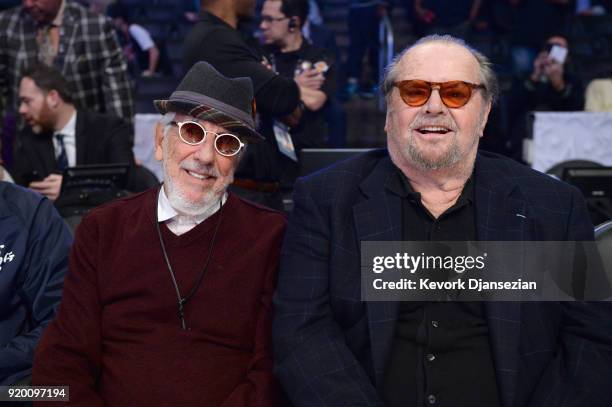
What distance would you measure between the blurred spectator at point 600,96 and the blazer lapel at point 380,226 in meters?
5.29

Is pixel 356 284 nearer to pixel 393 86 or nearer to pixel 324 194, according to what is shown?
pixel 324 194

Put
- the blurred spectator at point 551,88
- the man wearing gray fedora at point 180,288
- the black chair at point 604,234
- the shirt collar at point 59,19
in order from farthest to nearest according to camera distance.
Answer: the blurred spectator at point 551,88 < the shirt collar at point 59,19 < the black chair at point 604,234 < the man wearing gray fedora at point 180,288

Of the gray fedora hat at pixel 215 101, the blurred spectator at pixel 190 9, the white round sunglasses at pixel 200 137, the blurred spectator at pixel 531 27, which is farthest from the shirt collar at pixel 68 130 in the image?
the blurred spectator at pixel 190 9

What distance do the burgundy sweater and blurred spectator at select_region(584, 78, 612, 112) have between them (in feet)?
18.2

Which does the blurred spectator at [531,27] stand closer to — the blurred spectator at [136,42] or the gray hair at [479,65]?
the blurred spectator at [136,42]

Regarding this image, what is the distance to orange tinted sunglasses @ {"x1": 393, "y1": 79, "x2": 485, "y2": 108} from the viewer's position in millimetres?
2832

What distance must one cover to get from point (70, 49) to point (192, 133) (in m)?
3.64

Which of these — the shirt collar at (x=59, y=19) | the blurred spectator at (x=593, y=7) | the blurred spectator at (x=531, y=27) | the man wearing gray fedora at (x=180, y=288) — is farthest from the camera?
the blurred spectator at (x=593, y=7)

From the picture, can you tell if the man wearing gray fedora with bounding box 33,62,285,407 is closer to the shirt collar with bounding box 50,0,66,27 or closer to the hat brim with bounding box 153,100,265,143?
the hat brim with bounding box 153,100,265,143

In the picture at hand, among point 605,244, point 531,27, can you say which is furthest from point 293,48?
point 531,27

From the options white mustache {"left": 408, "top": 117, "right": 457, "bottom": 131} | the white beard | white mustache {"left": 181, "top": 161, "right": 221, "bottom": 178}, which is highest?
white mustache {"left": 408, "top": 117, "right": 457, "bottom": 131}

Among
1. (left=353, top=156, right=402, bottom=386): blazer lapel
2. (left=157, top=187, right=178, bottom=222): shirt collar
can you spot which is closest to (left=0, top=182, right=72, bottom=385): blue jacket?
(left=157, top=187, right=178, bottom=222): shirt collar

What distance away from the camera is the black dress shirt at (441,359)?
2.73 m

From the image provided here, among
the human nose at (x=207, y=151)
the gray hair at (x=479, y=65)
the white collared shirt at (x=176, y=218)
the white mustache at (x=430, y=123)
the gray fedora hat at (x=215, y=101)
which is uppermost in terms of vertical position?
the gray hair at (x=479, y=65)
